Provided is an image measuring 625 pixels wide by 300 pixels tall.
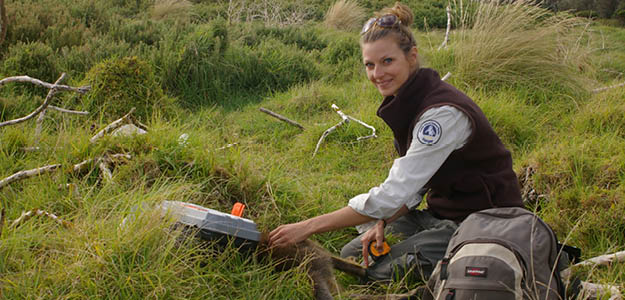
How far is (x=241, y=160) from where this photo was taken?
3.59 m

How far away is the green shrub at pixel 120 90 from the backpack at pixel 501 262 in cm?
359

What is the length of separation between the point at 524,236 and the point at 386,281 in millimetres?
880

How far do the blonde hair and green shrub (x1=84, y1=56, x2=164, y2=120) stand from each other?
2.85m

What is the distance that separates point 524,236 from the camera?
2.30m

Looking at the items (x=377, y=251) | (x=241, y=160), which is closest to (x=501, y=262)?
(x=377, y=251)

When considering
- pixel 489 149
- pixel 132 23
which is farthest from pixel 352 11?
pixel 489 149

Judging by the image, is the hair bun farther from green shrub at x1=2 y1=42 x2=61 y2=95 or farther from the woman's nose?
green shrub at x1=2 y1=42 x2=61 y2=95

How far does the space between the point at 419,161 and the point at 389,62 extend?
0.62 meters

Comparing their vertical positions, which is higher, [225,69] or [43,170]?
[43,170]

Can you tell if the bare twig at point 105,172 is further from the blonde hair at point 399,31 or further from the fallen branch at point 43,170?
the blonde hair at point 399,31

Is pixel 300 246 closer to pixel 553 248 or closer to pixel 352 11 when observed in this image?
pixel 553 248

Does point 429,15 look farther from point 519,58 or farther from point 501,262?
point 501,262

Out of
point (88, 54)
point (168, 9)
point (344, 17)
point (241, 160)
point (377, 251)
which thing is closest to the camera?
point (377, 251)

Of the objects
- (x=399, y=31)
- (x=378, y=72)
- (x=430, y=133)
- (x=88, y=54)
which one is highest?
(x=399, y=31)
